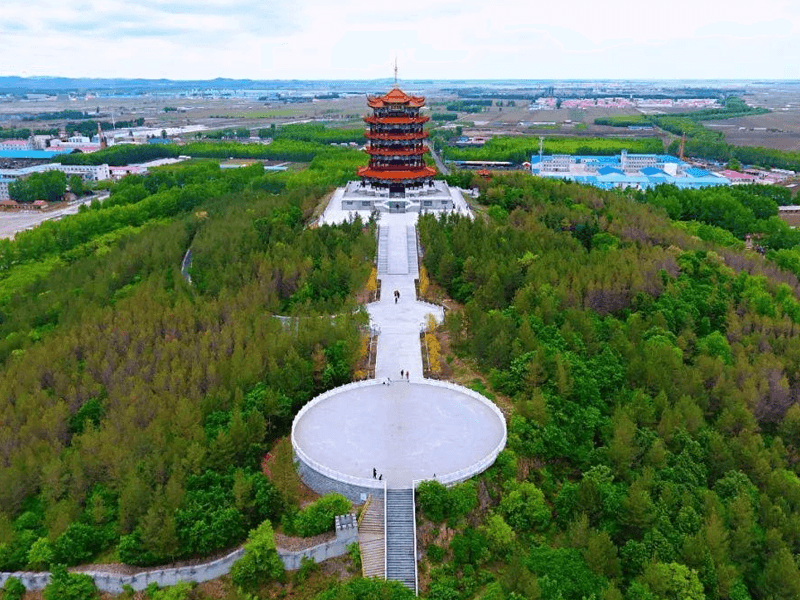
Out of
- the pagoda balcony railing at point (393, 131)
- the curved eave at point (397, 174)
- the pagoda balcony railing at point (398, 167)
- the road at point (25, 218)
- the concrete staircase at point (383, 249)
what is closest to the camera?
the concrete staircase at point (383, 249)

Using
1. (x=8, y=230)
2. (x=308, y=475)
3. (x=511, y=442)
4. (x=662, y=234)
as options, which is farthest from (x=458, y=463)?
(x=8, y=230)

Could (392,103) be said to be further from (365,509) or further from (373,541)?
(373,541)

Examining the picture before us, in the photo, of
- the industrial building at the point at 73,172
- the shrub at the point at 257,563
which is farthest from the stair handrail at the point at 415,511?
the industrial building at the point at 73,172

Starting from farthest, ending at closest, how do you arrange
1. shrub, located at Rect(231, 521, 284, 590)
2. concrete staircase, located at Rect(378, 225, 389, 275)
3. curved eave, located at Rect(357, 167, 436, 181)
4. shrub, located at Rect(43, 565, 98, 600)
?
curved eave, located at Rect(357, 167, 436, 181)
concrete staircase, located at Rect(378, 225, 389, 275)
shrub, located at Rect(231, 521, 284, 590)
shrub, located at Rect(43, 565, 98, 600)

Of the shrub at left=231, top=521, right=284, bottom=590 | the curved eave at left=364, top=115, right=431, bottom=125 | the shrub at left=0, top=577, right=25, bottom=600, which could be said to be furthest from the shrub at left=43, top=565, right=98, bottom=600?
the curved eave at left=364, top=115, right=431, bottom=125

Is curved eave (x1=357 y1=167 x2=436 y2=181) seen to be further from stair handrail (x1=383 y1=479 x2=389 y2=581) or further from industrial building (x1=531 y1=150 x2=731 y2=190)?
stair handrail (x1=383 y1=479 x2=389 y2=581)

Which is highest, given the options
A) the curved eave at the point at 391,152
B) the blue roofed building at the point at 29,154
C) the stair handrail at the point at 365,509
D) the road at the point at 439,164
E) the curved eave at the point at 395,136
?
the curved eave at the point at 395,136

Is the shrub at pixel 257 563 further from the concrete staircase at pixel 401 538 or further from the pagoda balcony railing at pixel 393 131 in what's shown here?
the pagoda balcony railing at pixel 393 131
